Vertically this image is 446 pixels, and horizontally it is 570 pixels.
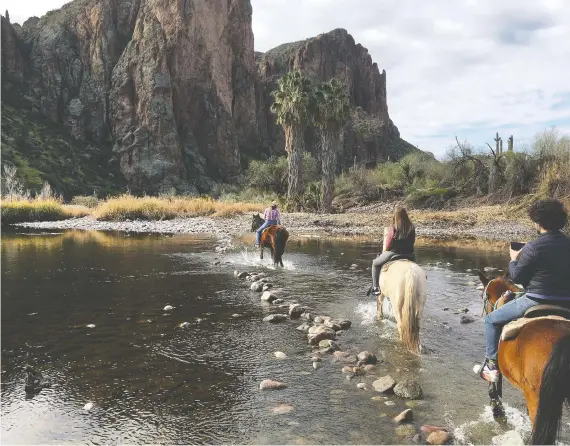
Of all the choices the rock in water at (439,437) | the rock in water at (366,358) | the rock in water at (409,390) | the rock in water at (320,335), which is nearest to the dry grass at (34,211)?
the rock in water at (320,335)

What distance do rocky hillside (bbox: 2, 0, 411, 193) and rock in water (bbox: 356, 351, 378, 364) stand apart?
9070cm

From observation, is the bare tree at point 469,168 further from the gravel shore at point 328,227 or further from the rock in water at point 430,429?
the rock in water at point 430,429

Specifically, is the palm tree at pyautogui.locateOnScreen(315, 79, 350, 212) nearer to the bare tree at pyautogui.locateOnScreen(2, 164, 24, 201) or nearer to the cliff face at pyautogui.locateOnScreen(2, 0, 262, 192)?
the bare tree at pyautogui.locateOnScreen(2, 164, 24, 201)

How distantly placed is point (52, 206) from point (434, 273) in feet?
130

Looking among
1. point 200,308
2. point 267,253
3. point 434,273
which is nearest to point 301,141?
point 267,253

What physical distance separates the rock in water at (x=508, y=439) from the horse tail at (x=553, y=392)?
1.80 feet

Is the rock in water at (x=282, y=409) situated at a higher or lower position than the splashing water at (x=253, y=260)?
lower

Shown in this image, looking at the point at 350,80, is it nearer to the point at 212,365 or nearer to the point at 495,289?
the point at 495,289

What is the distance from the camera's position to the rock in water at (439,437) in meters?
4.51

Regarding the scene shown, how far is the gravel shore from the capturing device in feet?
91.9

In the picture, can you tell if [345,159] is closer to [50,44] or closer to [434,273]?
[50,44]

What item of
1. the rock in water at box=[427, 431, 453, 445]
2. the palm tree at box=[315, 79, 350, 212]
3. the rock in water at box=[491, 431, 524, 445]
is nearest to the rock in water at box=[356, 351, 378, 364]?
the rock in water at box=[427, 431, 453, 445]

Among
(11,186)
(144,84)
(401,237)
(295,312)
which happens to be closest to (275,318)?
(295,312)

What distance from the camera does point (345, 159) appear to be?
140 metres
